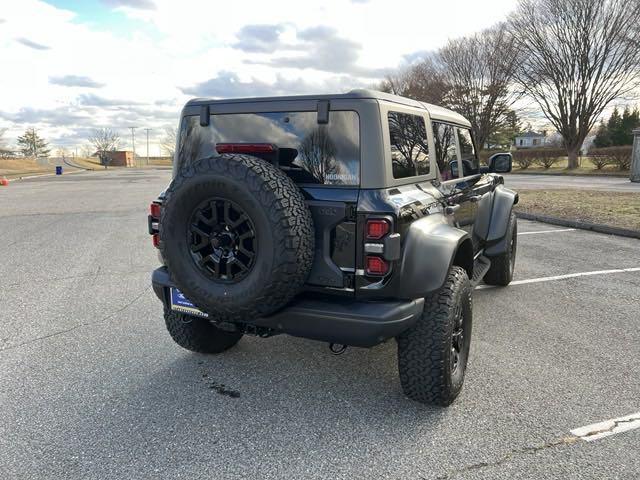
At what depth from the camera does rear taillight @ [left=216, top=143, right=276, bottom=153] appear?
2.71 meters

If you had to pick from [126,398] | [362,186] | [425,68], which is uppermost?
[425,68]

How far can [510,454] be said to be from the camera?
2.39m

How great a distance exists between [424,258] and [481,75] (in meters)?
34.6

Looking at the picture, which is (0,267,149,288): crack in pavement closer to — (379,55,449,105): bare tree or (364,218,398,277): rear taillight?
(364,218,398,277): rear taillight

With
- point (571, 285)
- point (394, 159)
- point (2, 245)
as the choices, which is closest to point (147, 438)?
point (394, 159)

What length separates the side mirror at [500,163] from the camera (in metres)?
4.67

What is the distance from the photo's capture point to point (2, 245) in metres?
7.84

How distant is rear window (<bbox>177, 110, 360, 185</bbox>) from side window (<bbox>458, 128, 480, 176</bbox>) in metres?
1.81

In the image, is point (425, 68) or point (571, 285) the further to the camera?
point (425, 68)

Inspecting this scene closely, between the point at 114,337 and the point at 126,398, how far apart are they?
42.9 inches

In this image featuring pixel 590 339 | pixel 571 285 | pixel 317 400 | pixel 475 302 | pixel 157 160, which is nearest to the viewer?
pixel 317 400

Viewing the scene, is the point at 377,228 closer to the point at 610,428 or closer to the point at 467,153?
the point at 610,428

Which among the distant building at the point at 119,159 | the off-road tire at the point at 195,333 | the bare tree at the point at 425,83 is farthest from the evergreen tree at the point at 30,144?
the off-road tire at the point at 195,333

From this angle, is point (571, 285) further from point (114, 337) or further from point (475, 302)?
point (114, 337)
